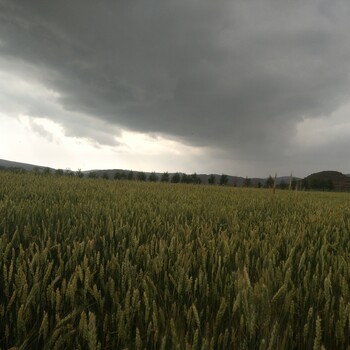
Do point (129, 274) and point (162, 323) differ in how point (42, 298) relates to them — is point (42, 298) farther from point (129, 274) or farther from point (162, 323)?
point (162, 323)

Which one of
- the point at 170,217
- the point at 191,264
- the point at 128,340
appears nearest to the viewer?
the point at 128,340

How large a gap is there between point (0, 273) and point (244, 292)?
1027mm

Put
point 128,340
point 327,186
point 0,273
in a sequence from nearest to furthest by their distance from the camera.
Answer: point 128,340 < point 0,273 < point 327,186

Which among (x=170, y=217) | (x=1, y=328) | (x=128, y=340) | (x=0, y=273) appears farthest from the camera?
(x=170, y=217)

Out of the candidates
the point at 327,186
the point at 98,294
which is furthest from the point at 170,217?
the point at 327,186

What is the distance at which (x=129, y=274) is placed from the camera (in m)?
1.11

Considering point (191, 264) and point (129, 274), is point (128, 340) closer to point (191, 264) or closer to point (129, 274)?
point (129, 274)

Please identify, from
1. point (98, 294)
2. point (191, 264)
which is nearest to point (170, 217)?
point (191, 264)

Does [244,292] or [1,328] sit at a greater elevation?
[244,292]

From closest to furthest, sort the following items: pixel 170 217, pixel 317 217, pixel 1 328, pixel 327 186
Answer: pixel 1 328 < pixel 170 217 < pixel 317 217 < pixel 327 186

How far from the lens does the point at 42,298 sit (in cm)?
98

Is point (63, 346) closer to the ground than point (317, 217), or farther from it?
closer to the ground

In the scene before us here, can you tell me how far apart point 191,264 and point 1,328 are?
0.79 meters

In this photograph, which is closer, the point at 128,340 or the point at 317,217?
the point at 128,340
